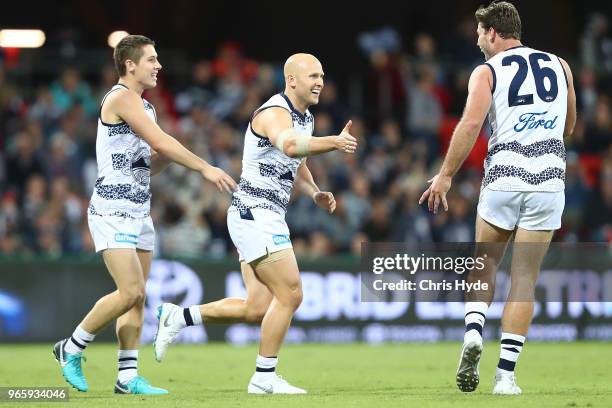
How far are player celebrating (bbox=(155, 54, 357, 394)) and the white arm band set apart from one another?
0.05ft

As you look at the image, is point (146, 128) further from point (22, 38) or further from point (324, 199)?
point (22, 38)

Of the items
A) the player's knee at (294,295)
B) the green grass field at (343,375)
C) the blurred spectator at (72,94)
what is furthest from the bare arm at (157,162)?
the blurred spectator at (72,94)

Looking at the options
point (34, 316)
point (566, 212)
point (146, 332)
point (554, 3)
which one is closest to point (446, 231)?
point (566, 212)

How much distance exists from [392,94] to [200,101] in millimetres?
3196

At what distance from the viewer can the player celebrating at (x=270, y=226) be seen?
29.9 ft

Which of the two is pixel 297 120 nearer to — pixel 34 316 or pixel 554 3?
pixel 34 316

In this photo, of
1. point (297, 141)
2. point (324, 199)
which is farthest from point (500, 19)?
point (324, 199)

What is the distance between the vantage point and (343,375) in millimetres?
11586

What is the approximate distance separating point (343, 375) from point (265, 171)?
297 cm

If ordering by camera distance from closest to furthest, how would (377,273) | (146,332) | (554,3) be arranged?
(377,273) < (146,332) < (554,3)

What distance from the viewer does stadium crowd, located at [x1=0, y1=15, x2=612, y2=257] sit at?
17.3 metres

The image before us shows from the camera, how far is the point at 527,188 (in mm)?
8852

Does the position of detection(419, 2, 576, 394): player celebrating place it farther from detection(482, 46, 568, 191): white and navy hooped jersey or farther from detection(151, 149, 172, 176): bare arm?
detection(151, 149, 172, 176): bare arm

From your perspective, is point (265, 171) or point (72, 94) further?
point (72, 94)
